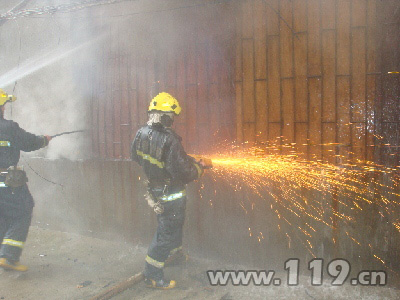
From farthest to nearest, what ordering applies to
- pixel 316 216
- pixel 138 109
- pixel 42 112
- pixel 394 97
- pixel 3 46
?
1. pixel 3 46
2. pixel 42 112
3. pixel 138 109
4. pixel 316 216
5. pixel 394 97

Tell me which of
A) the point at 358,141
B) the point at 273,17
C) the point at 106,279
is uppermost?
the point at 273,17

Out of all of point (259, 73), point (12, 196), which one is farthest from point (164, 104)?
point (12, 196)

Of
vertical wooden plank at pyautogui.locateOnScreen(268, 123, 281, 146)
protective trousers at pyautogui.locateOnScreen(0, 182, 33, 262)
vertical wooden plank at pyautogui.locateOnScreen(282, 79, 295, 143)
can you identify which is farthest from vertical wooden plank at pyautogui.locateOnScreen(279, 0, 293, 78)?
protective trousers at pyautogui.locateOnScreen(0, 182, 33, 262)

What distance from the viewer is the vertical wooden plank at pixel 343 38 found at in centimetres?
432

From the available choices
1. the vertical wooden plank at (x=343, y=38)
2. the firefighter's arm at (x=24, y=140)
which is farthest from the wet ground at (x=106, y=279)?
the vertical wooden plank at (x=343, y=38)

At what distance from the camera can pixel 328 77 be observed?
4.47 metres

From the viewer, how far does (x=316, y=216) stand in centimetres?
460

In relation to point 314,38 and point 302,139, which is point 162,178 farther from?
point 314,38

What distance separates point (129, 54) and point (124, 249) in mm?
3455

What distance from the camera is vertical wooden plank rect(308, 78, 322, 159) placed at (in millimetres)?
4552

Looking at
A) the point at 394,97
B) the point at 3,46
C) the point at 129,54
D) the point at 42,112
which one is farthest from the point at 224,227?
the point at 3,46

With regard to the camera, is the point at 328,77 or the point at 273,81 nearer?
the point at 328,77

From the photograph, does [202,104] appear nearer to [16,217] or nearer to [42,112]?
[16,217]

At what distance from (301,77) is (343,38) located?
689 millimetres
